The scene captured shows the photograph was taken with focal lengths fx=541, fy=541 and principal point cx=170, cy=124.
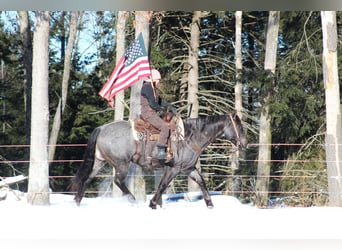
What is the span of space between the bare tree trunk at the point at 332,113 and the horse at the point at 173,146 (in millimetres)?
2409

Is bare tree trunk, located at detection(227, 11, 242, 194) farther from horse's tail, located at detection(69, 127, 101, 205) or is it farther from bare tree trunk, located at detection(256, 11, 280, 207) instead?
horse's tail, located at detection(69, 127, 101, 205)

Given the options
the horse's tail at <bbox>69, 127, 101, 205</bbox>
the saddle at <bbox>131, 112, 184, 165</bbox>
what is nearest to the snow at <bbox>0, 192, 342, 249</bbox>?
the horse's tail at <bbox>69, 127, 101, 205</bbox>

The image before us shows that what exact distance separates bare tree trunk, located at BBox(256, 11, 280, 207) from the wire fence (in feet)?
0.28

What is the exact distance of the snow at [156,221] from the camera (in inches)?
228

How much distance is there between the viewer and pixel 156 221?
657 centimetres

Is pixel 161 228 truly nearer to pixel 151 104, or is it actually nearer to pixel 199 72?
pixel 151 104

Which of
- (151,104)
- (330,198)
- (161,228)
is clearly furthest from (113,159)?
(330,198)

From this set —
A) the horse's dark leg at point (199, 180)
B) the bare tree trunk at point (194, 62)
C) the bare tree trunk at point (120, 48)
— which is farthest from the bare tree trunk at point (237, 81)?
the horse's dark leg at point (199, 180)

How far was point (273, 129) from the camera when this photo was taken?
10703mm

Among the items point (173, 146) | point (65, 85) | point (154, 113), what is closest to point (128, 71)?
point (154, 113)

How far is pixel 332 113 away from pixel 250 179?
7.28 ft

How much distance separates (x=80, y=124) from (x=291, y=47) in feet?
15.5

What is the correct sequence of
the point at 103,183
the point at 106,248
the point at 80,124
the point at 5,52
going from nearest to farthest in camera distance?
1. the point at 106,248
2. the point at 103,183
3. the point at 80,124
4. the point at 5,52

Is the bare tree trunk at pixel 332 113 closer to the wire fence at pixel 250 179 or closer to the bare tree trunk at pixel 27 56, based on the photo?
the wire fence at pixel 250 179
